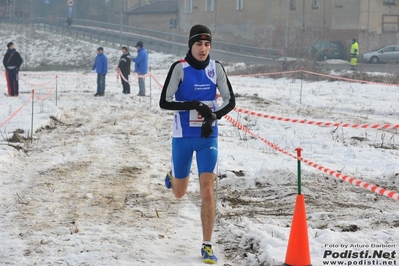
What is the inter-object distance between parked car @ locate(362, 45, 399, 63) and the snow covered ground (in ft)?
93.3

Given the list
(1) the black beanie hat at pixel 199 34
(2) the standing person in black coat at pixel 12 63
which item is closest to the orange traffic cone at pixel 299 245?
(1) the black beanie hat at pixel 199 34

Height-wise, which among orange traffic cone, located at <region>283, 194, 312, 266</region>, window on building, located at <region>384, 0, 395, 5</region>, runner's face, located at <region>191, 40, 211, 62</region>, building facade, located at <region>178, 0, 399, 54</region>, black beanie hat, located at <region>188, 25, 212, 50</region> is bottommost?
orange traffic cone, located at <region>283, 194, 312, 266</region>

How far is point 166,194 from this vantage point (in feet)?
28.4

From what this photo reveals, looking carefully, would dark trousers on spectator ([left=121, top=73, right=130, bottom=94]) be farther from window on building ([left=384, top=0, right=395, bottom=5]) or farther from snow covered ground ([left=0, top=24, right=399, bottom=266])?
window on building ([left=384, top=0, right=395, bottom=5])

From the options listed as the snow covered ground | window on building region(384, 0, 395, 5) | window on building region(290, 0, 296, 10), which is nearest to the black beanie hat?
the snow covered ground

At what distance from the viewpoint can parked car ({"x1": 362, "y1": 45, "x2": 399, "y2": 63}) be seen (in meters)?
44.9

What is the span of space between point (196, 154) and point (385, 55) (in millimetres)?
41237

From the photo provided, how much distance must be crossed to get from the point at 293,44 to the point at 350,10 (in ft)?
16.9

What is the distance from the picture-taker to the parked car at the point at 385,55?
4488cm

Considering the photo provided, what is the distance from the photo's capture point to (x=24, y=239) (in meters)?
6.48

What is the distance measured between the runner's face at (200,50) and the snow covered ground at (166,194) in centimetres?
180

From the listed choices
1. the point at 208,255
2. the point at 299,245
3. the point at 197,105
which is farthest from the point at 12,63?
the point at 299,245

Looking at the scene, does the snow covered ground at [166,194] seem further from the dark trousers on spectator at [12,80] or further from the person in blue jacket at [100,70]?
the person in blue jacket at [100,70]

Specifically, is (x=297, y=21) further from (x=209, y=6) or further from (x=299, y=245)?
(x=299, y=245)
